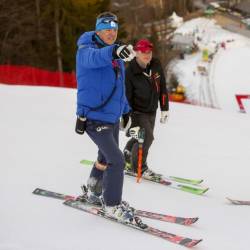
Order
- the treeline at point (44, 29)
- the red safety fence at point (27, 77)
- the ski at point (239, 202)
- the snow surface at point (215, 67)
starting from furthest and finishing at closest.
Result: the snow surface at point (215, 67) < the treeline at point (44, 29) < the red safety fence at point (27, 77) < the ski at point (239, 202)

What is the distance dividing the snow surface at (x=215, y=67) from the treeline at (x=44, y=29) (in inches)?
414

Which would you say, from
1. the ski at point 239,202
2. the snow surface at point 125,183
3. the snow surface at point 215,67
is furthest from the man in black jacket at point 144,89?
the snow surface at point 215,67

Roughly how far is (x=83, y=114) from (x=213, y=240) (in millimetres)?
1403

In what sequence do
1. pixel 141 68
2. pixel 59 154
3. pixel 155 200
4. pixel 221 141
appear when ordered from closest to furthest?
pixel 155 200 → pixel 141 68 → pixel 59 154 → pixel 221 141

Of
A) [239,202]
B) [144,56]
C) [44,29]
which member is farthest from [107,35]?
[44,29]

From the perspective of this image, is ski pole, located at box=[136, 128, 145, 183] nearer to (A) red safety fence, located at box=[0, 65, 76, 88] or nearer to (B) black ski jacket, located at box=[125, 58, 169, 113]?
(B) black ski jacket, located at box=[125, 58, 169, 113]

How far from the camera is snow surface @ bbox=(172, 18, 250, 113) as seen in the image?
43500 mm

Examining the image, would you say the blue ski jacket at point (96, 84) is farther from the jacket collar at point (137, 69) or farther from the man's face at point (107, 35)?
the jacket collar at point (137, 69)

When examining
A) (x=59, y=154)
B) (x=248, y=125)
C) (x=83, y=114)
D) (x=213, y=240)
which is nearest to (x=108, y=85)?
(x=83, y=114)

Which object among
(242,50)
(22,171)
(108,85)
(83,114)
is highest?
(108,85)

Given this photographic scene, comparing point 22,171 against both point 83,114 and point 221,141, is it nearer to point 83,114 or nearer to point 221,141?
point 83,114

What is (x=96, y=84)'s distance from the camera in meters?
3.73

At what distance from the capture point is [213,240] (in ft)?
12.1

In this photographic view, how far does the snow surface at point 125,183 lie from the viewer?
3.65 meters
